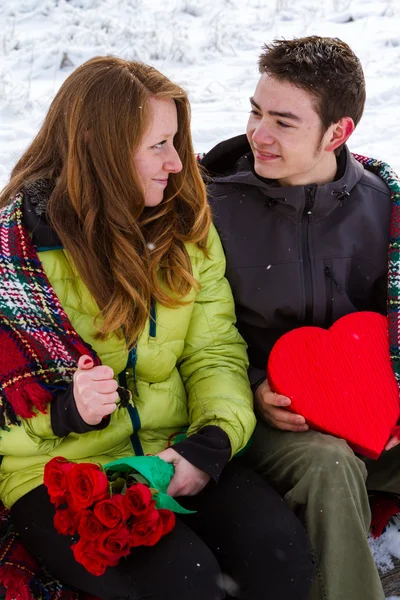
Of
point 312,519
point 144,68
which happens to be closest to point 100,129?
point 144,68

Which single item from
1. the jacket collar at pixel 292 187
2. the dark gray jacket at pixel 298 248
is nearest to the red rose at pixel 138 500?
the dark gray jacket at pixel 298 248

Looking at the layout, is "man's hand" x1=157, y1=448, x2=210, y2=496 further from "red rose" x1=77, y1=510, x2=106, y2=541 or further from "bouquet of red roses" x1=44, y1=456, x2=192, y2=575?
"red rose" x1=77, y1=510, x2=106, y2=541

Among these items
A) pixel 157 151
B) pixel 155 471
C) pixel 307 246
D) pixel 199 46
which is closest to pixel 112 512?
pixel 155 471

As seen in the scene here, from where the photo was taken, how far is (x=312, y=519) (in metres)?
2.22

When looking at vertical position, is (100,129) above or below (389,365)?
above

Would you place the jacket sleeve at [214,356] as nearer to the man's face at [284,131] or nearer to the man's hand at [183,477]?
the man's hand at [183,477]

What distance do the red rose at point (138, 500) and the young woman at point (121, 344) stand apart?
0.56 ft

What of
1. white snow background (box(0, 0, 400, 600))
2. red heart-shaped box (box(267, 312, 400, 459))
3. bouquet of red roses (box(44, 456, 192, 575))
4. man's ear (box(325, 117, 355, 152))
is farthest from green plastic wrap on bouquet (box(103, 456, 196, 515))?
white snow background (box(0, 0, 400, 600))

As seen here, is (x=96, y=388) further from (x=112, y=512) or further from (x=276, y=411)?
(x=276, y=411)

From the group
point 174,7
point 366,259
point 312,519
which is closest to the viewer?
point 312,519

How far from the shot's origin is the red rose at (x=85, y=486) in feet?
6.14

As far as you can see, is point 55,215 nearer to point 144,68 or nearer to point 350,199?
point 144,68

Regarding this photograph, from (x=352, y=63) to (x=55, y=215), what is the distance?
4.36 feet

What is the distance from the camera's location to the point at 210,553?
2.01 metres
